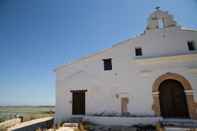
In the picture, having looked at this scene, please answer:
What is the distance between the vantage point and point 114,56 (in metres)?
11.9

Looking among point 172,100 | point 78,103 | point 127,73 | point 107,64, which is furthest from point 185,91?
point 78,103

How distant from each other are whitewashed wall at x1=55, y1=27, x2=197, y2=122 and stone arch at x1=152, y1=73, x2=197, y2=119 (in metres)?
0.21

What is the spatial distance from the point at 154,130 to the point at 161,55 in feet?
16.5

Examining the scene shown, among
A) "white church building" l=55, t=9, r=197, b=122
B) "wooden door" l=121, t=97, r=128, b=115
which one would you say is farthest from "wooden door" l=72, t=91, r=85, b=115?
"wooden door" l=121, t=97, r=128, b=115

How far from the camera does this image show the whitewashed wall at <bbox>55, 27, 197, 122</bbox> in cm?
1054

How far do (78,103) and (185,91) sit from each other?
731 centimetres

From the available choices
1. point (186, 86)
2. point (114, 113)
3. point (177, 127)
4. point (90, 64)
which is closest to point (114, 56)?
point (90, 64)

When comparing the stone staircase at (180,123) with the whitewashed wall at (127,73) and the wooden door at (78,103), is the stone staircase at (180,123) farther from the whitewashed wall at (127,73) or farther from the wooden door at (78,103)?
the wooden door at (78,103)

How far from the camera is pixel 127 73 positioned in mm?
11273

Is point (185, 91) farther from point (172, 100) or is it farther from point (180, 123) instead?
point (180, 123)

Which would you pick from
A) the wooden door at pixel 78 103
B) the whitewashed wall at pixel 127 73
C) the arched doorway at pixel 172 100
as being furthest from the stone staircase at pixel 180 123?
the wooden door at pixel 78 103

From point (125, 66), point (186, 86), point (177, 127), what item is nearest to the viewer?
point (177, 127)

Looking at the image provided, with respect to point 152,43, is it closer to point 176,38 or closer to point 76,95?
point 176,38

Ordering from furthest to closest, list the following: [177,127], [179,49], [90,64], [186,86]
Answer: [90,64] < [179,49] < [186,86] < [177,127]
